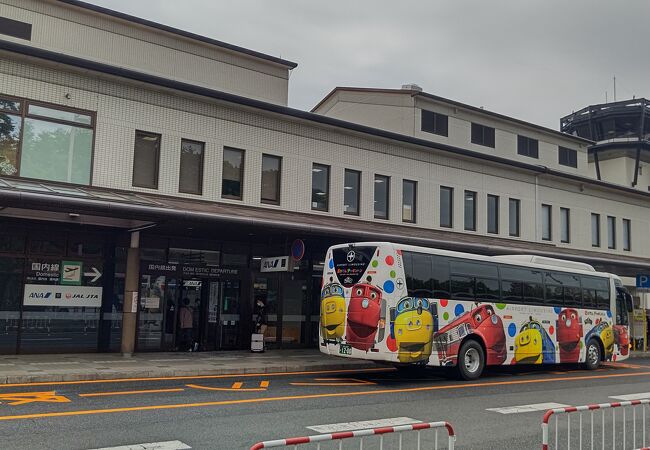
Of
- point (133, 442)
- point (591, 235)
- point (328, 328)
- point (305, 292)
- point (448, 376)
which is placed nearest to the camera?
point (133, 442)

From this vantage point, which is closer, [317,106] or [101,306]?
[101,306]

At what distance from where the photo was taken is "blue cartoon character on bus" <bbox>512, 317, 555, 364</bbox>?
17.3 m

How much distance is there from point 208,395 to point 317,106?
82.0 ft

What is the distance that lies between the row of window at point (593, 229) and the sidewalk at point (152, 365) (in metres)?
15.5

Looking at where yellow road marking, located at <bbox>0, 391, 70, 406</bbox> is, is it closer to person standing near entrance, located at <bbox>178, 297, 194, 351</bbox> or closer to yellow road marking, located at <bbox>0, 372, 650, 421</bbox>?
yellow road marking, located at <bbox>0, 372, 650, 421</bbox>

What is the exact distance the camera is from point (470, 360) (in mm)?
16062

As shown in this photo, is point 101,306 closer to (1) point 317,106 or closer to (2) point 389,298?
(2) point 389,298

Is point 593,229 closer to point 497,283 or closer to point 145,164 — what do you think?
point 497,283

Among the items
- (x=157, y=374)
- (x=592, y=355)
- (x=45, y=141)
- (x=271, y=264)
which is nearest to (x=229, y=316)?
(x=271, y=264)

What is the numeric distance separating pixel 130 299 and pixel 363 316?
6.61 m

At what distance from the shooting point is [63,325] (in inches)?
674

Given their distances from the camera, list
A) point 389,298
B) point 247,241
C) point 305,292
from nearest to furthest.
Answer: point 389,298 → point 247,241 → point 305,292

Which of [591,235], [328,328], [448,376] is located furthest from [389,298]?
[591,235]

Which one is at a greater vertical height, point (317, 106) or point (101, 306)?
point (317, 106)
